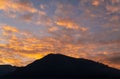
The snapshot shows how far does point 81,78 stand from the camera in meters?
181

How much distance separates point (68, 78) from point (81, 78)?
10.5 metres

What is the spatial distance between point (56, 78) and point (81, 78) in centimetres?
1976

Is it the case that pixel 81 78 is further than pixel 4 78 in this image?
No

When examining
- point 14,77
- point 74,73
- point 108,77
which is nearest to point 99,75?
point 108,77

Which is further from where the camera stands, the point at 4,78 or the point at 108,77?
the point at 4,78

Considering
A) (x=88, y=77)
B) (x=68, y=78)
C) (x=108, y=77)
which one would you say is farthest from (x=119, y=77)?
(x=68, y=78)

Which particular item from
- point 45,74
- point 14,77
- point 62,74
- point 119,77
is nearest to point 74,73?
point 62,74

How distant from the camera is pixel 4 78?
195500mm

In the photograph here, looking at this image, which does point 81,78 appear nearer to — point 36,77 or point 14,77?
point 36,77

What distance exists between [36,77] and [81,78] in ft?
121

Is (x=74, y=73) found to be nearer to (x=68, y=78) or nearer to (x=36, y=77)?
(x=68, y=78)

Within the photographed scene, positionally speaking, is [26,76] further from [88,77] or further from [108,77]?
[108,77]

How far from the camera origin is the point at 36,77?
19100 cm

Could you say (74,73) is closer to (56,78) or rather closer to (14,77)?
(56,78)
